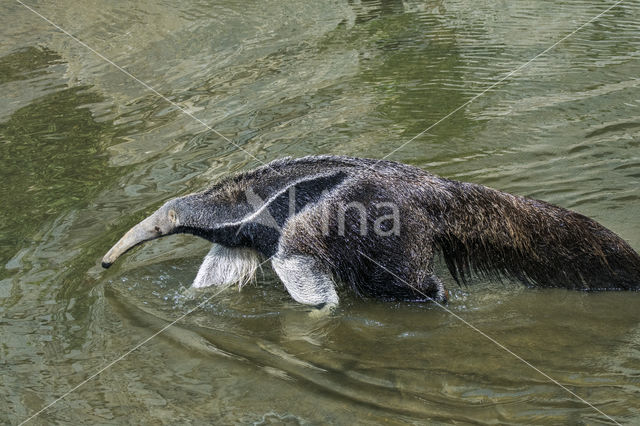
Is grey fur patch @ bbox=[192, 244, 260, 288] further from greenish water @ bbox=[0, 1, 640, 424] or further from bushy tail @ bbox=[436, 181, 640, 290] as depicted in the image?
bushy tail @ bbox=[436, 181, 640, 290]

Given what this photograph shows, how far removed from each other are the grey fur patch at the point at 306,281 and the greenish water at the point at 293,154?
0.58 ft

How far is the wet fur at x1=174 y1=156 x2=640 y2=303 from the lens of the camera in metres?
4.87

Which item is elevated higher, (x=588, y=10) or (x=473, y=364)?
(x=588, y=10)

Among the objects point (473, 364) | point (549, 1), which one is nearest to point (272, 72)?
point (549, 1)

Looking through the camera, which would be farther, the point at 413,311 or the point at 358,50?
the point at 358,50

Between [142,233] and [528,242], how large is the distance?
268 cm

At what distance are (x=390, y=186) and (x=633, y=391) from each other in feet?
6.15

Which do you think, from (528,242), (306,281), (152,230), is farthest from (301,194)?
(528,242)

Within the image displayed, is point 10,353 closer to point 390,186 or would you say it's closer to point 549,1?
point 390,186

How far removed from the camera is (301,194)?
16.1ft

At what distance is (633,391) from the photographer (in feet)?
13.0

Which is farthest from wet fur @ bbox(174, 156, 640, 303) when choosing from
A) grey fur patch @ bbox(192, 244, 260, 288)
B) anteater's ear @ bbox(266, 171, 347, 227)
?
grey fur patch @ bbox(192, 244, 260, 288)

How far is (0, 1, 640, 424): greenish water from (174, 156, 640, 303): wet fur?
0.70 feet

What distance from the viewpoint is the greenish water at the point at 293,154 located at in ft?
13.7
